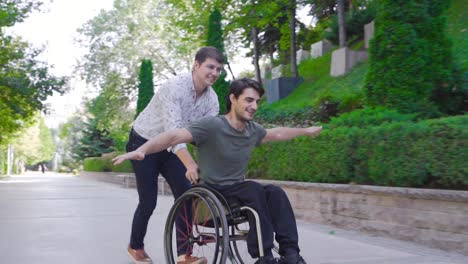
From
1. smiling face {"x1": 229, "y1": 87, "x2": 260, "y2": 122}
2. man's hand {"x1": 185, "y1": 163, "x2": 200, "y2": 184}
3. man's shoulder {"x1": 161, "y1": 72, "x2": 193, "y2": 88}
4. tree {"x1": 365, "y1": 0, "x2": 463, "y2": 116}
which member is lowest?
man's hand {"x1": 185, "y1": 163, "x2": 200, "y2": 184}

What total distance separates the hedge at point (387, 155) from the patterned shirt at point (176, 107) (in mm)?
2446

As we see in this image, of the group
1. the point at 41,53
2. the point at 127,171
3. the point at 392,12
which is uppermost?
the point at 41,53

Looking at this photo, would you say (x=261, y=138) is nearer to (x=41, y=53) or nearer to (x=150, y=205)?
(x=150, y=205)

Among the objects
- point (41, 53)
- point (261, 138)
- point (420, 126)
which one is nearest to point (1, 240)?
point (261, 138)

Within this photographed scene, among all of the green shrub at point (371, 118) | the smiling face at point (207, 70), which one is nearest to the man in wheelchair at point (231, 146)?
the smiling face at point (207, 70)

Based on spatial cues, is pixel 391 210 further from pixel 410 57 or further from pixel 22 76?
pixel 22 76

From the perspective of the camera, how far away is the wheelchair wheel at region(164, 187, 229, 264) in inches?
139

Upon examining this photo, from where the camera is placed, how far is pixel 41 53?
88.0ft

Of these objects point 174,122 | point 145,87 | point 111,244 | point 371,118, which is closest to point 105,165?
point 145,87

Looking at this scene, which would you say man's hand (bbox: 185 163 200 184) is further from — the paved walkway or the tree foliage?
the tree foliage

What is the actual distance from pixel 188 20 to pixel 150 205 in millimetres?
21409

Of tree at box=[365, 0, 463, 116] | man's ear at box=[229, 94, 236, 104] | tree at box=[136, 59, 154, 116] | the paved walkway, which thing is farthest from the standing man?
tree at box=[136, 59, 154, 116]

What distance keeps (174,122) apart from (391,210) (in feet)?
10.3

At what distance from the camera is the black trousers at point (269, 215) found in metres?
3.45
